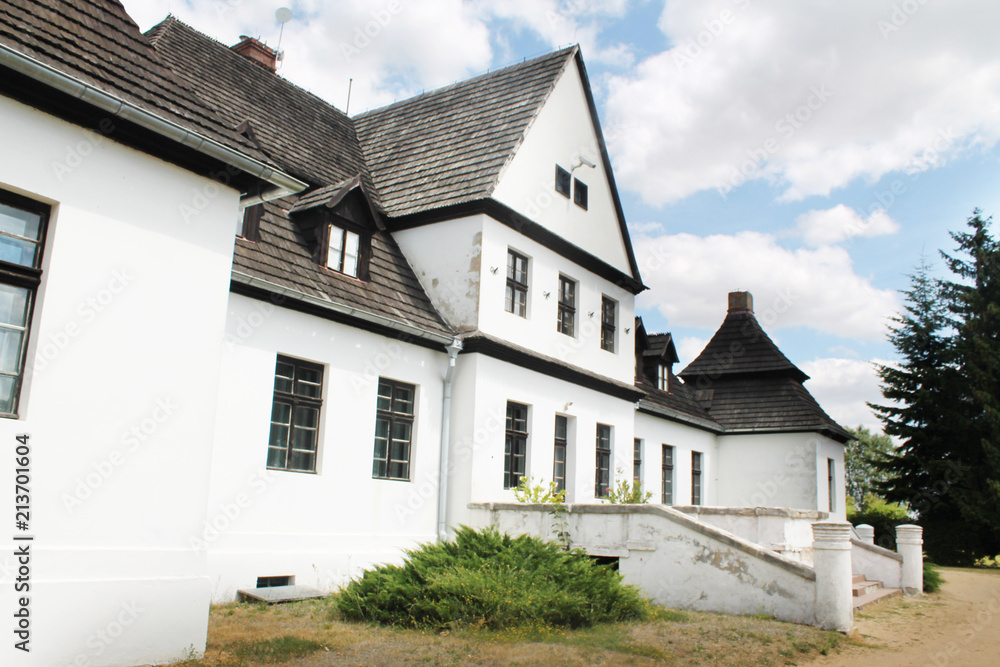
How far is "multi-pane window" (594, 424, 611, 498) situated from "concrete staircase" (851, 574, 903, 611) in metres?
5.34

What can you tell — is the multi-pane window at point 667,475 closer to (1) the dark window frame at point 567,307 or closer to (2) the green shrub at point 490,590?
(1) the dark window frame at point 567,307

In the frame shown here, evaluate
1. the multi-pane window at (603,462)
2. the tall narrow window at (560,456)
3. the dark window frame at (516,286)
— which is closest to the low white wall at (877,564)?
the multi-pane window at (603,462)

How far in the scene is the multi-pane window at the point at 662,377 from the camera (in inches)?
990

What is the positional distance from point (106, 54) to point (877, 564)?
52.2 ft

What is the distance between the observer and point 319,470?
1147 cm

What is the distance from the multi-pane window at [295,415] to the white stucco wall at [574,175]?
5.26 m

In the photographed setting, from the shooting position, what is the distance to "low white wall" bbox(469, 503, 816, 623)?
10.3 m

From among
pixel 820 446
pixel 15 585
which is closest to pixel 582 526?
pixel 15 585

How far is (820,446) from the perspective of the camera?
2581 centimetres

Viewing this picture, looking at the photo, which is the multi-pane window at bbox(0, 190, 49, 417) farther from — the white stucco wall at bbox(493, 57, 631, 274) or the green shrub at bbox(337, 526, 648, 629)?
the white stucco wall at bbox(493, 57, 631, 274)

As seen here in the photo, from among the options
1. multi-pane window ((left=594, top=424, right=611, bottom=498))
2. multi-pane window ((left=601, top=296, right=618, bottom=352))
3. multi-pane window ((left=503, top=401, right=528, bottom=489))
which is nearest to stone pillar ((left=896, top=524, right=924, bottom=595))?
multi-pane window ((left=594, top=424, right=611, bottom=498))

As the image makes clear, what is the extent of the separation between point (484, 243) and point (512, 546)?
252 inches

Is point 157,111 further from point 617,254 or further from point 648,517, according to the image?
point 617,254

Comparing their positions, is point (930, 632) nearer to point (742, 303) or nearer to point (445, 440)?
point (445, 440)
